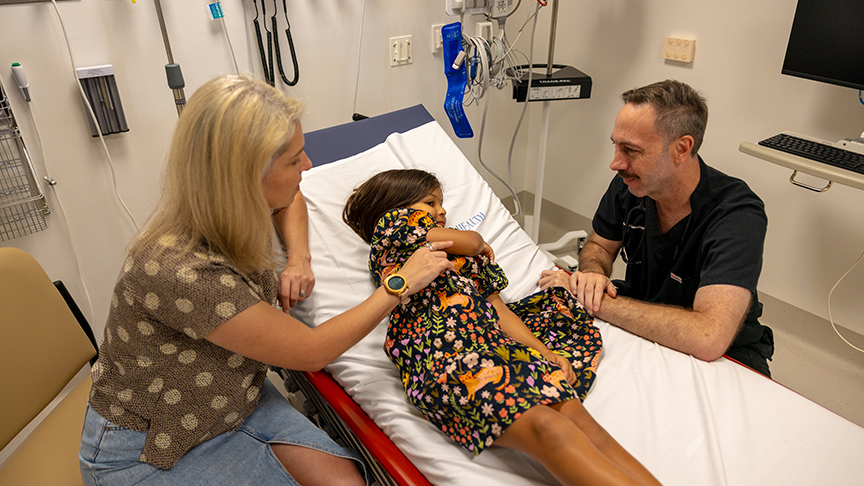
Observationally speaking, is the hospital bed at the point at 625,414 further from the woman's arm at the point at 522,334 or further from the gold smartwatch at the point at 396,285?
the gold smartwatch at the point at 396,285

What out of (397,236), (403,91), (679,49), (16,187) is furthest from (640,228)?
(16,187)

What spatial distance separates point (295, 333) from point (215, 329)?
155 mm

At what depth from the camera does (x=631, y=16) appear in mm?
2586

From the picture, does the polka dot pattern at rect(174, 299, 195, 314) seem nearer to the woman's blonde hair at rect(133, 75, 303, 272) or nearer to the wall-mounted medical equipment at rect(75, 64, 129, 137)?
the woman's blonde hair at rect(133, 75, 303, 272)

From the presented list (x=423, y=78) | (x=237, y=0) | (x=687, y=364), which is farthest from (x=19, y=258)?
(x=423, y=78)

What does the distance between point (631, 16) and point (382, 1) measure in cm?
123

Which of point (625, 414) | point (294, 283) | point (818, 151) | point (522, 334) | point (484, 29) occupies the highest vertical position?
point (484, 29)

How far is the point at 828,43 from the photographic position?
1.82 m

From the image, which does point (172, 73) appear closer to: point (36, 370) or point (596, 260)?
point (36, 370)

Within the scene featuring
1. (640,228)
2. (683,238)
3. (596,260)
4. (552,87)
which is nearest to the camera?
(683,238)

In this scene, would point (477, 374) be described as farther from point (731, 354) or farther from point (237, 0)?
point (237, 0)

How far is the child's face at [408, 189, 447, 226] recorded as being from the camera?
1.60 meters

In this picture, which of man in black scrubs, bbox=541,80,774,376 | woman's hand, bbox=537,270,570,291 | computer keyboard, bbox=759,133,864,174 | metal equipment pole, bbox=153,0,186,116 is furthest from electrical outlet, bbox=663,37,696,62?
metal equipment pole, bbox=153,0,186,116

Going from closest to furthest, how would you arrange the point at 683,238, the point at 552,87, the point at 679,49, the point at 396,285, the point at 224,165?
the point at 224,165
the point at 396,285
the point at 683,238
the point at 552,87
the point at 679,49
